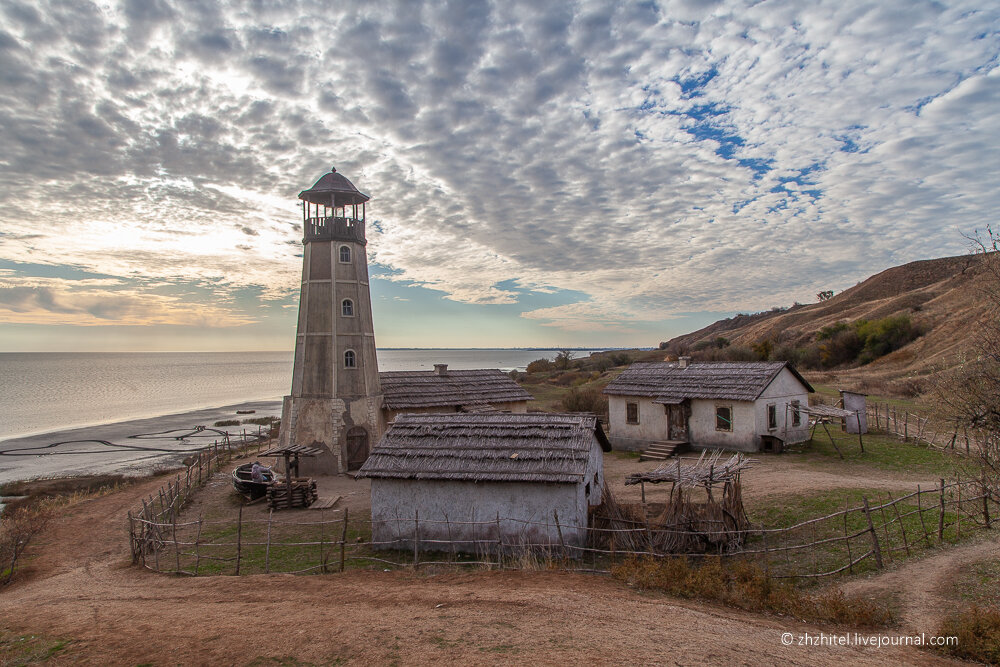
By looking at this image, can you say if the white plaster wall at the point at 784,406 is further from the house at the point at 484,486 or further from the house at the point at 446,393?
the house at the point at 484,486

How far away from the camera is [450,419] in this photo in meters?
16.4

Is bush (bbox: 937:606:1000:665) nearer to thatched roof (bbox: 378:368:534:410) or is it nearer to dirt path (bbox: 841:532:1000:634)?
dirt path (bbox: 841:532:1000:634)

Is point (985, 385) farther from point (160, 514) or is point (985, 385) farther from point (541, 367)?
point (541, 367)

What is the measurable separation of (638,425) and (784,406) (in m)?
6.72

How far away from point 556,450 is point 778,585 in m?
5.62

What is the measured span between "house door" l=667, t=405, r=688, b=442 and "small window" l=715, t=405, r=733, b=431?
145 cm

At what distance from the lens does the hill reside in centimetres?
3168

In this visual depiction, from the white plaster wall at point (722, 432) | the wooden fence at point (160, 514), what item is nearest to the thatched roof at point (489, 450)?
the wooden fence at point (160, 514)

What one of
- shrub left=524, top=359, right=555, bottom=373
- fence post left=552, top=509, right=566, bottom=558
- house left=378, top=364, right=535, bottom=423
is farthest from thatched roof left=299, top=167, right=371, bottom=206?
shrub left=524, top=359, right=555, bottom=373

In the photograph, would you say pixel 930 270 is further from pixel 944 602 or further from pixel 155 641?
pixel 155 641

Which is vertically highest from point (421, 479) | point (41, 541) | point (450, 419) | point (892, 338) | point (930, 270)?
point (930, 270)

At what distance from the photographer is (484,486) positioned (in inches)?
544

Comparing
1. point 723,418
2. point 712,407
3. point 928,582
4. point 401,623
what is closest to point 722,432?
point 723,418

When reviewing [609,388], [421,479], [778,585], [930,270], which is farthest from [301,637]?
[930,270]
